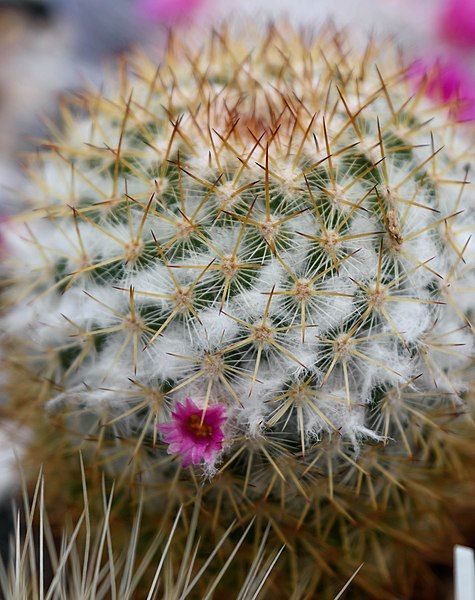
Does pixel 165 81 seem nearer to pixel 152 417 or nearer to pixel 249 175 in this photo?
pixel 249 175

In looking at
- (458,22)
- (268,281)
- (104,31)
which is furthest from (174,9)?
(268,281)

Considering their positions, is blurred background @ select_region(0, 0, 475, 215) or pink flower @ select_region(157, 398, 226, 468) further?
blurred background @ select_region(0, 0, 475, 215)

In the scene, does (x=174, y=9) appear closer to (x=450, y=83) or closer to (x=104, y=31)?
(x=104, y=31)

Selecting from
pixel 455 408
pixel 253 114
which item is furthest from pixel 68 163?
pixel 455 408

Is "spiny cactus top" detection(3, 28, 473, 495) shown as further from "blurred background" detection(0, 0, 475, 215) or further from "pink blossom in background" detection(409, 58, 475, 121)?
"blurred background" detection(0, 0, 475, 215)

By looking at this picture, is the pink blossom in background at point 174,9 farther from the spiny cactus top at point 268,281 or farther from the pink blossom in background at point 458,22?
the spiny cactus top at point 268,281

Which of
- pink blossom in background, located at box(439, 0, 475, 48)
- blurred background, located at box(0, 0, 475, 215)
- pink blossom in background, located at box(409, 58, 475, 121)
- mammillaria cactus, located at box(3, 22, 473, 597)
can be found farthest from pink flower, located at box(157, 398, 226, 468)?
pink blossom in background, located at box(439, 0, 475, 48)

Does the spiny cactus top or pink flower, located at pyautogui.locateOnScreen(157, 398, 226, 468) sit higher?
the spiny cactus top
